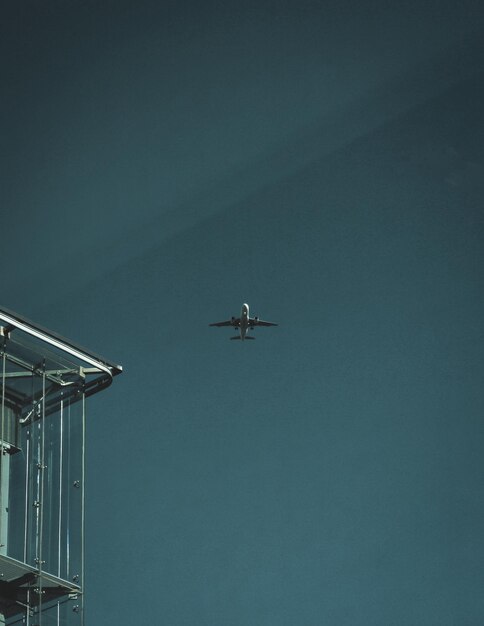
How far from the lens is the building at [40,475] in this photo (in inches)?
1497

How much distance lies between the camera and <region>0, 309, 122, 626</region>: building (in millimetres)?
38031

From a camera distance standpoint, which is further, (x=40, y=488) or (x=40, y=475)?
(x=40, y=475)

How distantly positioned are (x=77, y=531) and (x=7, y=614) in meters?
3.48

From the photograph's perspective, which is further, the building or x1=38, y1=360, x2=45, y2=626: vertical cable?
x1=38, y1=360, x2=45, y2=626: vertical cable

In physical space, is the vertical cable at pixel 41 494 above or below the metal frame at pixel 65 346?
below

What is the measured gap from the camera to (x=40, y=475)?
39406 mm

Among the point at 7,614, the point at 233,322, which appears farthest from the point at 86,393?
the point at 233,322

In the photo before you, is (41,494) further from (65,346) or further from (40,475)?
(65,346)

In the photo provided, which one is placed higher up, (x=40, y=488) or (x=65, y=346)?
(x=65, y=346)

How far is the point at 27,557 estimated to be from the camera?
38.1 metres

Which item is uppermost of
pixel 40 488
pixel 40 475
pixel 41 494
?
pixel 40 475

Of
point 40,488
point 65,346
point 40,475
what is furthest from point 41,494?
point 65,346

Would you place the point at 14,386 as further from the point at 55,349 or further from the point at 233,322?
the point at 233,322

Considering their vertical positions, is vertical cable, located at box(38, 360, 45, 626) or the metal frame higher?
the metal frame
